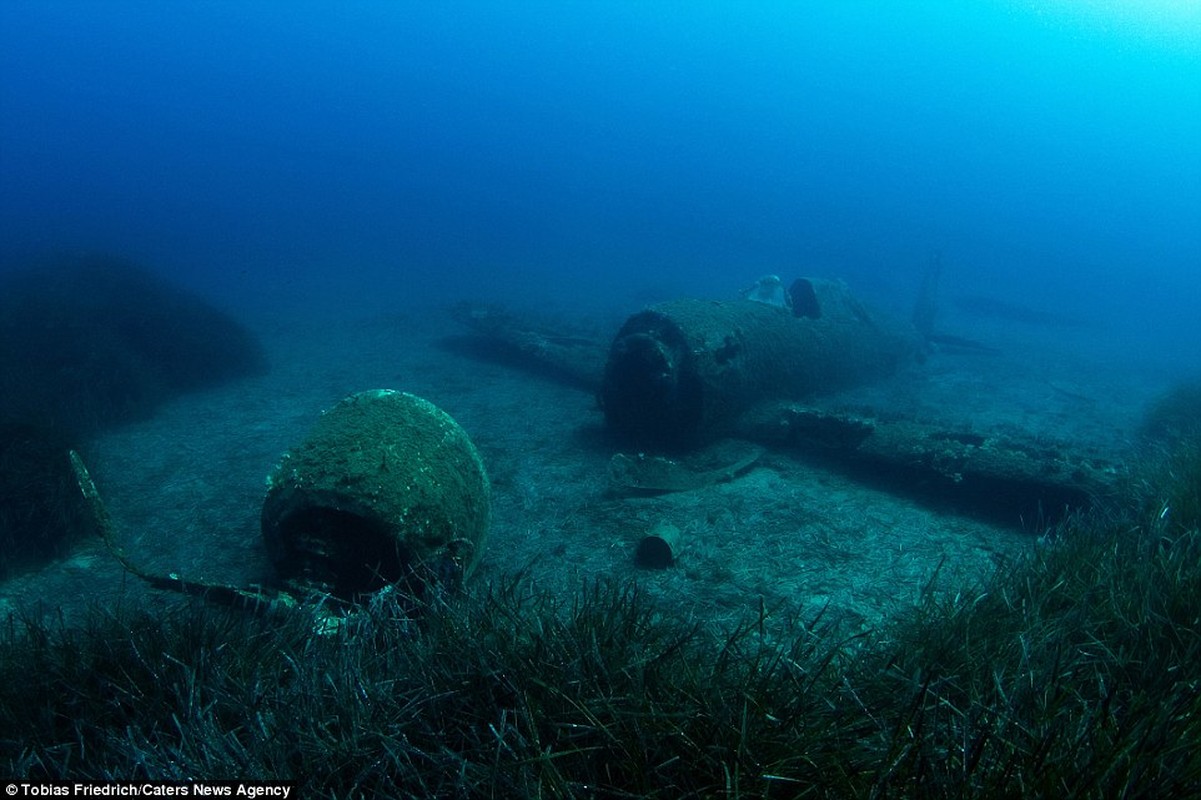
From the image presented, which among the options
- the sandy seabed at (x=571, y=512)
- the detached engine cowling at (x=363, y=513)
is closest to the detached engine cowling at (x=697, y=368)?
the sandy seabed at (x=571, y=512)

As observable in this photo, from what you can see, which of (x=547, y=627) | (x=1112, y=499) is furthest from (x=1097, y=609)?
(x=1112, y=499)

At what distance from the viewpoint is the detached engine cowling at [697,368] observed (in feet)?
27.6

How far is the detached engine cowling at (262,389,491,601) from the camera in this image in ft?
14.9

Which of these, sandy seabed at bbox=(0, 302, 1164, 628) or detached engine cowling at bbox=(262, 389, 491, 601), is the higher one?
detached engine cowling at bbox=(262, 389, 491, 601)

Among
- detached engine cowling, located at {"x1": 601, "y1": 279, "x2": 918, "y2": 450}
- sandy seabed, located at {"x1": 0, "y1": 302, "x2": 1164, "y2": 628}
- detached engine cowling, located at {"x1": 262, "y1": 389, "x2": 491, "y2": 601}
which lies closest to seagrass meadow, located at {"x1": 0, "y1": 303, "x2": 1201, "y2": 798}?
sandy seabed, located at {"x1": 0, "y1": 302, "x2": 1164, "y2": 628}

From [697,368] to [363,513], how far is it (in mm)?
5128

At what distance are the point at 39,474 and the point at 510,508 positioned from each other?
498 cm

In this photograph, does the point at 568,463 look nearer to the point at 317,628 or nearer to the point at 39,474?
the point at 317,628

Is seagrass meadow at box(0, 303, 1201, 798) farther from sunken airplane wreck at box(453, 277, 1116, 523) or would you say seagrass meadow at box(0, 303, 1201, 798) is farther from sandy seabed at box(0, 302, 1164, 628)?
sunken airplane wreck at box(453, 277, 1116, 523)

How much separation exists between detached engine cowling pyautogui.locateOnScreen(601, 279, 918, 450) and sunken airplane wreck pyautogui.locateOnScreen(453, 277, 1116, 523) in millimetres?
18

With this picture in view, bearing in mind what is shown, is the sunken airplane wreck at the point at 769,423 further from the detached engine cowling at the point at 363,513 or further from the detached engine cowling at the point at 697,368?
the detached engine cowling at the point at 363,513

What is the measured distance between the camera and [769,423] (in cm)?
895

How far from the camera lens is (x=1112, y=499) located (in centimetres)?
631

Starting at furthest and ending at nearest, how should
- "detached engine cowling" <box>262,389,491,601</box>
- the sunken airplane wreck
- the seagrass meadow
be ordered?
1. the sunken airplane wreck
2. "detached engine cowling" <box>262,389,491,601</box>
3. the seagrass meadow
